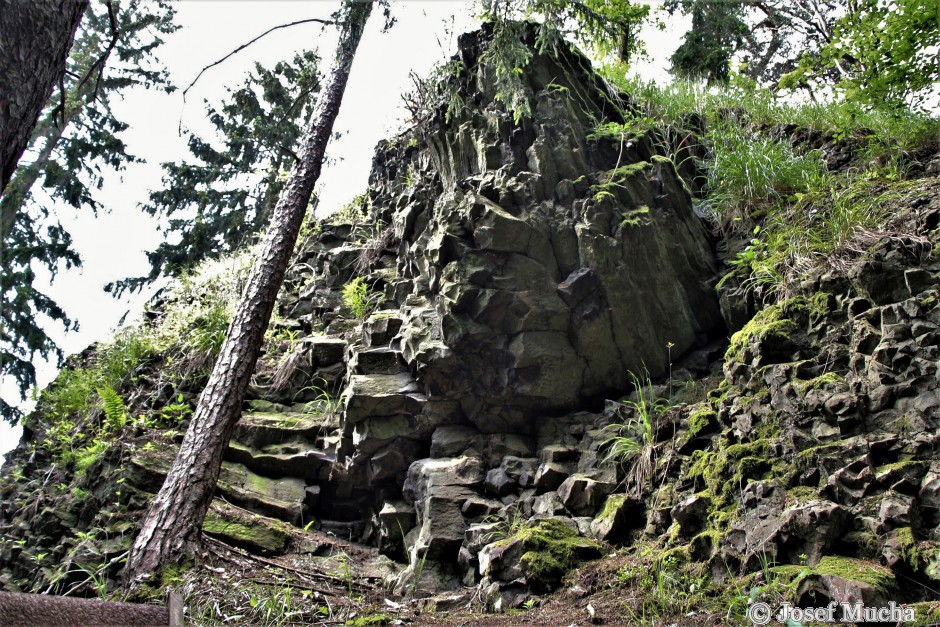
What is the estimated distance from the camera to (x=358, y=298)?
8.27 metres

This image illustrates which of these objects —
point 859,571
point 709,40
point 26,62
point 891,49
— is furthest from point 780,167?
point 26,62

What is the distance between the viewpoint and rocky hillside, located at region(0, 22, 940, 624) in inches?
153

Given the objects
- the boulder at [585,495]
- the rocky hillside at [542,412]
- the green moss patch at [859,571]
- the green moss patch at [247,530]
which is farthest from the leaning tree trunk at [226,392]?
the green moss patch at [859,571]

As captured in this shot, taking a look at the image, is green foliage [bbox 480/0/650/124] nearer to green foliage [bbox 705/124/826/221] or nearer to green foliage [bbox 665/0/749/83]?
green foliage [bbox 705/124/826/221]

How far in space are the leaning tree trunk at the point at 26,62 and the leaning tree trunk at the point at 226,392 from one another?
11.6 ft

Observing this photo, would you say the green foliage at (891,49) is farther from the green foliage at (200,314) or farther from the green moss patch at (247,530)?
the green foliage at (200,314)

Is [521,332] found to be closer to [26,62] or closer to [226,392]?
[226,392]

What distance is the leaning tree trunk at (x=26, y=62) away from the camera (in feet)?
7.84

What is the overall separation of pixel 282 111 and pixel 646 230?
11.3 metres

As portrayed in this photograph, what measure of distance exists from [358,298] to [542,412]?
3431 mm

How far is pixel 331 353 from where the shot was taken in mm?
7855

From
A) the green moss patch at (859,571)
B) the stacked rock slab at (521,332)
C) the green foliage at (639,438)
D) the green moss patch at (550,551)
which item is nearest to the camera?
the green moss patch at (859,571)

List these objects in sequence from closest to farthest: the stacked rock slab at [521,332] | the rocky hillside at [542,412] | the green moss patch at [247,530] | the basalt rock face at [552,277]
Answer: the rocky hillside at [542,412] → the green moss patch at [247,530] → the stacked rock slab at [521,332] → the basalt rock face at [552,277]

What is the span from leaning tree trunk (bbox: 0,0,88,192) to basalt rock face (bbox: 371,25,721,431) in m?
4.22
